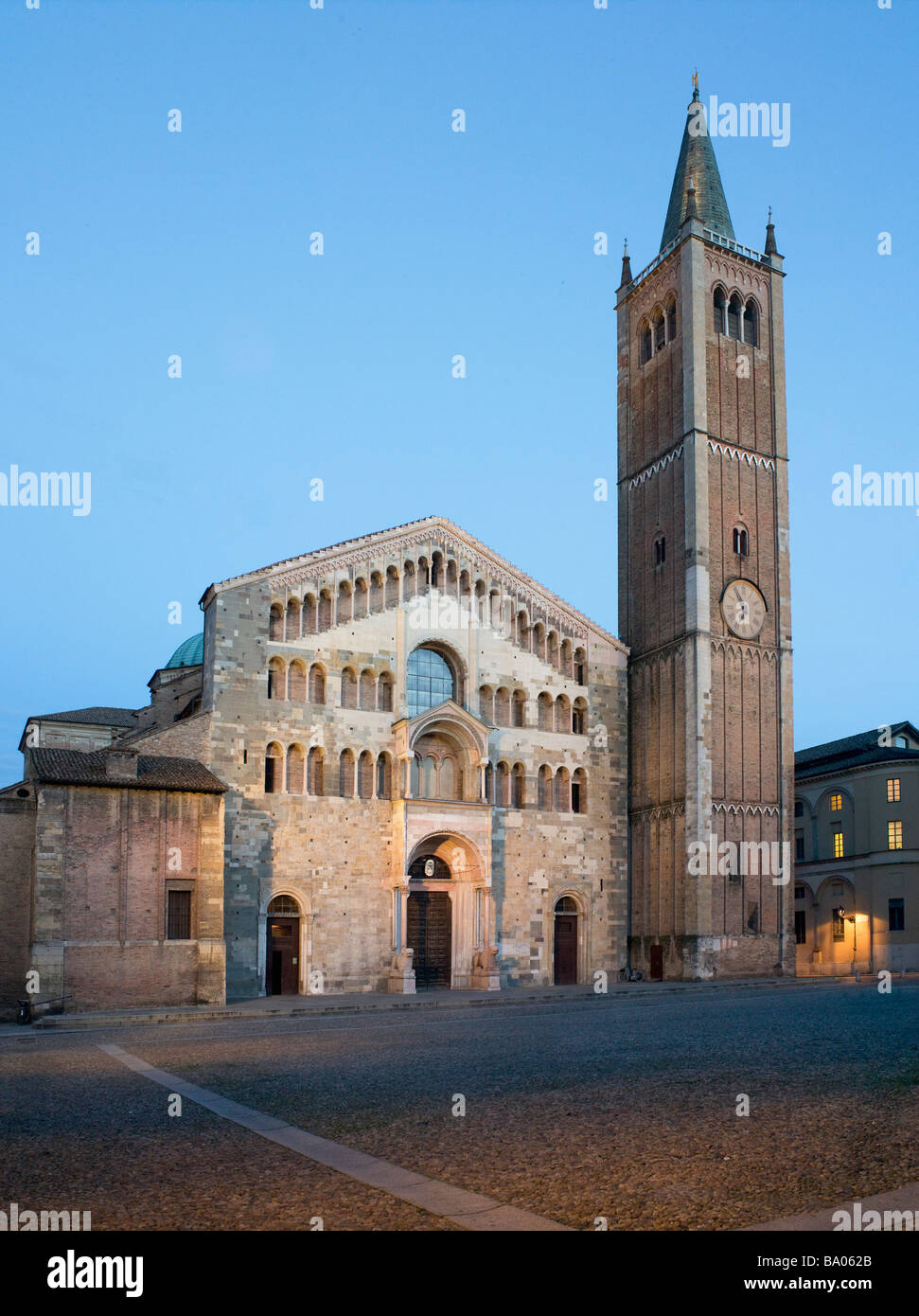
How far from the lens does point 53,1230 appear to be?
797cm

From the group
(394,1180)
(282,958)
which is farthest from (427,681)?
(394,1180)

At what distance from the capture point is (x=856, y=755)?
194ft

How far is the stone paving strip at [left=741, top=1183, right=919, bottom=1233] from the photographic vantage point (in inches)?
297

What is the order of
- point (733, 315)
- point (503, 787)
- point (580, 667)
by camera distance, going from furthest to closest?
point (733, 315), point (580, 667), point (503, 787)

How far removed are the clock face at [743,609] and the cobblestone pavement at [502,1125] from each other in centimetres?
2502

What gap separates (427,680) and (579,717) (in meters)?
6.92

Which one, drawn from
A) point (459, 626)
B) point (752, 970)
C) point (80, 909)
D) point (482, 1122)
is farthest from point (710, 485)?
point (482, 1122)

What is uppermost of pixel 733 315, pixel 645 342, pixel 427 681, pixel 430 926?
pixel 733 315

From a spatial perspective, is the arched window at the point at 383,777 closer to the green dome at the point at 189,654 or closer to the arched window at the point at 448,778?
the arched window at the point at 448,778

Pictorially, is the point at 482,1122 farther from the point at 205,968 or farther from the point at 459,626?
the point at 459,626

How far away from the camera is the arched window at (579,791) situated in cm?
4572

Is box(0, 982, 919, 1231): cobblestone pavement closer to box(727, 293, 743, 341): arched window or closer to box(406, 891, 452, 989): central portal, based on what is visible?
box(406, 891, 452, 989): central portal

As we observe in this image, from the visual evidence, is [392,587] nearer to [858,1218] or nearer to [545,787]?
[545,787]
